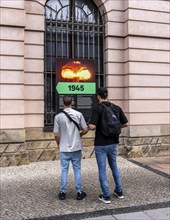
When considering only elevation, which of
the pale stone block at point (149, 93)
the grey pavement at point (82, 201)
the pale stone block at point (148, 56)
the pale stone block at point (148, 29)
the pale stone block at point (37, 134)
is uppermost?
the pale stone block at point (148, 29)

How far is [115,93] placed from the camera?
10242 mm

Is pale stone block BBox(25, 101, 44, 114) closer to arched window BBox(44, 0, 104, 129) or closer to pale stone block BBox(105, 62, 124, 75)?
arched window BBox(44, 0, 104, 129)

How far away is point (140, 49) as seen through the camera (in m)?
10.0

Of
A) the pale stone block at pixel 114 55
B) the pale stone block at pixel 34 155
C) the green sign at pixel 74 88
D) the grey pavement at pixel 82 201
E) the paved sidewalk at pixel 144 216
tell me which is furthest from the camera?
the pale stone block at pixel 114 55

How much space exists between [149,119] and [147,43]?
2.38 metres

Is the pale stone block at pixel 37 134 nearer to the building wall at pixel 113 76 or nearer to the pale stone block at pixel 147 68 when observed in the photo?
the building wall at pixel 113 76

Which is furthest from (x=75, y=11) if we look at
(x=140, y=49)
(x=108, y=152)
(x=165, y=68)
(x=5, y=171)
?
(x=108, y=152)

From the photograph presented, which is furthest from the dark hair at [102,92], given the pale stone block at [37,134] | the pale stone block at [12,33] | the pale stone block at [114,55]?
the pale stone block at [114,55]

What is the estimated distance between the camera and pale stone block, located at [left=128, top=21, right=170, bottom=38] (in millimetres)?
9930

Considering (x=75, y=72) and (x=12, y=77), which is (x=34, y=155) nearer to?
(x=12, y=77)

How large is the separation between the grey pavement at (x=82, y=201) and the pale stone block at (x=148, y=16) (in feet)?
15.4

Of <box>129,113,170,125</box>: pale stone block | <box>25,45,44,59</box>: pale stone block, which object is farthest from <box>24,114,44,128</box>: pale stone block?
<box>129,113,170,125</box>: pale stone block

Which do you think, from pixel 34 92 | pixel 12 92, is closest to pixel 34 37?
pixel 34 92

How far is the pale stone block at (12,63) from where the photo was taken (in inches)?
340
